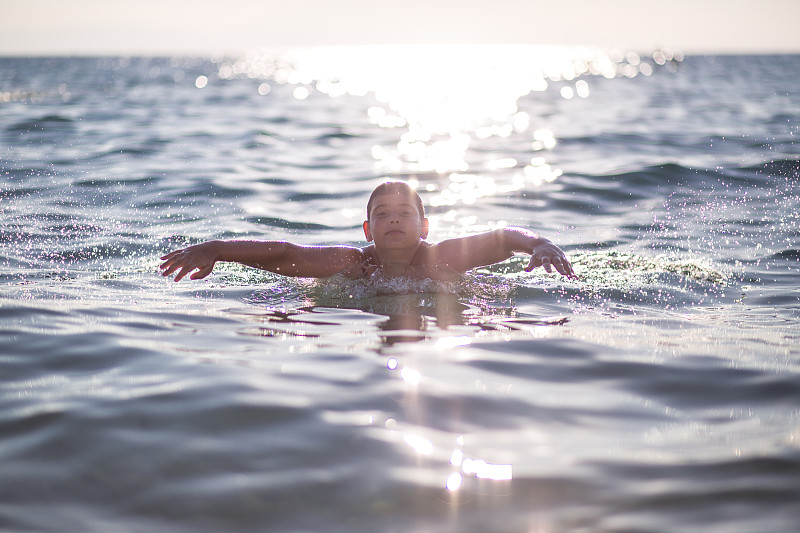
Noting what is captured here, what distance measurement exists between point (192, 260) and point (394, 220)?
156 centimetres

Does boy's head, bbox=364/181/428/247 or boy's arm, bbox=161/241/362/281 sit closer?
boy's arm, bbox=161/241/362/281

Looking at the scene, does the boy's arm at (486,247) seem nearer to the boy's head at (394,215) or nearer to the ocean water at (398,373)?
the ocean water at (398,373)

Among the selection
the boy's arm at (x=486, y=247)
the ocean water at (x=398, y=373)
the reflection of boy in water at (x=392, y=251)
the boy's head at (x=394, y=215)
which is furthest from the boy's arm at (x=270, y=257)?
the boy's arm at (x=486, y=247)

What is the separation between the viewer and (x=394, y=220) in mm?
6062

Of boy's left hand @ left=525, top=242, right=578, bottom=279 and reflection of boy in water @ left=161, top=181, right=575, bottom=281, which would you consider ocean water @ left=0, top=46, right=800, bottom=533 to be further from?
boy's left hand @ left=525, top=242, right=578, bottom=279

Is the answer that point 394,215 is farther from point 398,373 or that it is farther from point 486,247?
point 398,373

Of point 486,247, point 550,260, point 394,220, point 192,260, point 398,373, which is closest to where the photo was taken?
point 398,373

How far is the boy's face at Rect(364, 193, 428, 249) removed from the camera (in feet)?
20.0

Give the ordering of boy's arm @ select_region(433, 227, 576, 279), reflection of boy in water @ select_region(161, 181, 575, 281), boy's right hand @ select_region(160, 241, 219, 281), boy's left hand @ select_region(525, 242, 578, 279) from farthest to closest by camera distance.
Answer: reflection of boy in water @ select_region(161, 181, 575, 281) < boy's arm @ select_region(433, 227, 576, 279) < boy's right hand @ select_region(160, 241, 219, 281) < boy's left hand @ select_region(525, 242, 578, 279)

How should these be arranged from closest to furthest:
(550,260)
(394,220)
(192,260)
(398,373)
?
(398,373)
(550,260)
(192,260)
(394,220)

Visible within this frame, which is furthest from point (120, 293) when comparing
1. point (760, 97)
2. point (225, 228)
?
point (760, 97)

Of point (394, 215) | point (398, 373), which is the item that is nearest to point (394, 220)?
point (394, 215)

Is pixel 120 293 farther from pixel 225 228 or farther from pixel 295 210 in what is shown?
pixel 295 210

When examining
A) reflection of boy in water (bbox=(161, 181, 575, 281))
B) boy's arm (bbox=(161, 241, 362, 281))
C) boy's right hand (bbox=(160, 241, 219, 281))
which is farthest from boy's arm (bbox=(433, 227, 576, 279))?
boy's right hand (bbox=(160, 241, 219, 281))
